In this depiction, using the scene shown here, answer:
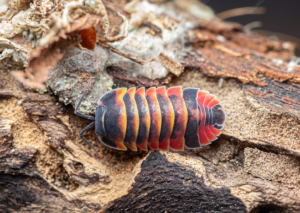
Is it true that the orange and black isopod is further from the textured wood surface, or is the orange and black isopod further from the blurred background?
the blurred background

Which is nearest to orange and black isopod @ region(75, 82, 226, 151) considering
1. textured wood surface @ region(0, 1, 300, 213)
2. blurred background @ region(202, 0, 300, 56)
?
textured wood surface @ region(0, 1, 300, 213)

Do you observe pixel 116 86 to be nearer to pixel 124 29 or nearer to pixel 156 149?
pixel 124 29

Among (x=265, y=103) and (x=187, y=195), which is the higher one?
(x=265, y=103)

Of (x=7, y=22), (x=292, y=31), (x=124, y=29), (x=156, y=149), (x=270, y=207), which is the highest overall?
(x=292, y=31)

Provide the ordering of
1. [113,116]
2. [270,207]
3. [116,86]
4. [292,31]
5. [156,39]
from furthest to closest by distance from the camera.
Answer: [292,31] → [156,39] → [116,86] → [113,116] → [270,207]

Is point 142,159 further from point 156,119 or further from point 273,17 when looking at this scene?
point 273,17

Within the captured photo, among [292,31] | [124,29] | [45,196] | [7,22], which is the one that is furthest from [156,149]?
[292,31]

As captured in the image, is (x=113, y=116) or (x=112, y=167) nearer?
(x=113, y=116)
